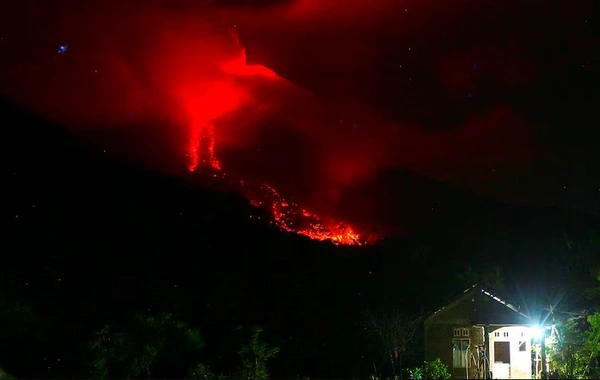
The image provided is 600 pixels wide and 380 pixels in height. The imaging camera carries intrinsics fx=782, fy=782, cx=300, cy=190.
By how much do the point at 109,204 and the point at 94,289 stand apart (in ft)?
26.2

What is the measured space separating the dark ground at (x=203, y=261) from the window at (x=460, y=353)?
4.22ft

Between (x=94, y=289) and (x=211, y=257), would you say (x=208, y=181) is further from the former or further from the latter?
(x=94, y=289)

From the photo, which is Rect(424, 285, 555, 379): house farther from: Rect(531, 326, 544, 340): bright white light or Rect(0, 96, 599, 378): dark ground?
Rect(0, 96, 599, 378): dark ground

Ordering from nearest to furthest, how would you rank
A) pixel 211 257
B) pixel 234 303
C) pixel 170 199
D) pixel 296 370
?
pixel 296 370, pixel 234 303, pixel 211 257, pixel 170 199

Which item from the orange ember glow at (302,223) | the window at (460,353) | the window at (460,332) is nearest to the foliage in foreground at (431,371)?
the window at (460,353)

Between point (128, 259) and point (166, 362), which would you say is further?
point (128, 259)

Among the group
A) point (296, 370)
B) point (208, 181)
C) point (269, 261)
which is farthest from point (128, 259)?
point (208, 181)

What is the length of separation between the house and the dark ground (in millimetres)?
860

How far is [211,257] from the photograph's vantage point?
23.1 meters

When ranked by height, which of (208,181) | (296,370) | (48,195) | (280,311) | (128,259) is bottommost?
(296,370)

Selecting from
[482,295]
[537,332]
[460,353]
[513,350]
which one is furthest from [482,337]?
[537,332]

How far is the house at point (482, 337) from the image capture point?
1833 cm

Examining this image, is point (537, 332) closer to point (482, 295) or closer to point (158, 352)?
point (482, 295)

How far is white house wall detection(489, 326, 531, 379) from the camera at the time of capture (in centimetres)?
1836
